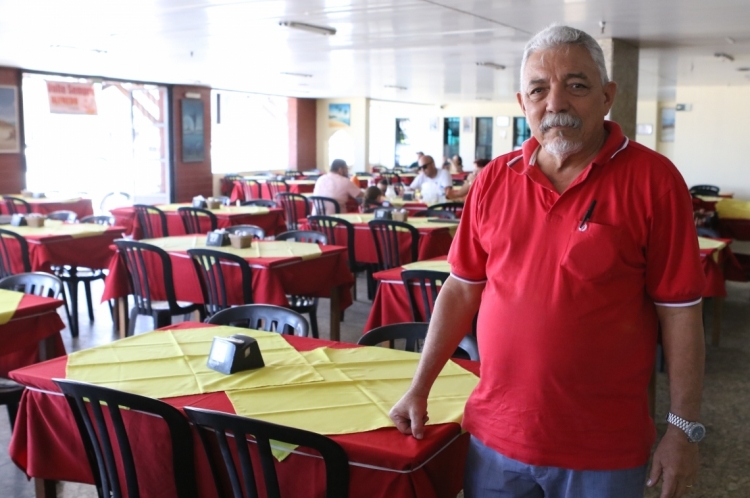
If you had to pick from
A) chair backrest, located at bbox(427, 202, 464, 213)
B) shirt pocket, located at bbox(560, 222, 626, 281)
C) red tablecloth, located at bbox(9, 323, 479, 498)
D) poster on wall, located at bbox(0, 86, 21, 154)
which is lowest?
red tablecloth, located at bbox(9, 323, 479, 498)

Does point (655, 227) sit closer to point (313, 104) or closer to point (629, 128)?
point (629, 128)

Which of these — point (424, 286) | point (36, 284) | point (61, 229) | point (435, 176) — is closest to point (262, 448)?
point (424, 286)

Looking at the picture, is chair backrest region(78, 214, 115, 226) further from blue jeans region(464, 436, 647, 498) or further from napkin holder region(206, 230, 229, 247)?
blue jeans region(464, 436, 647, 498)

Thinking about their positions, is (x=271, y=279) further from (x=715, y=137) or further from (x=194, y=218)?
(x=715, y=137)

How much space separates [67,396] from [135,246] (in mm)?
2675

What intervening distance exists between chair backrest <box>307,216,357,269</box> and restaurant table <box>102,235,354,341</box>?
3.74 ft

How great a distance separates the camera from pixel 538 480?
1.62 metres

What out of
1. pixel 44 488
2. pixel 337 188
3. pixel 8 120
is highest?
pixel 8 120

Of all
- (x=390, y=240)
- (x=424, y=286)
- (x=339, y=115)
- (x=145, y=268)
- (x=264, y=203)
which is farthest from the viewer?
(x=339, y=115)

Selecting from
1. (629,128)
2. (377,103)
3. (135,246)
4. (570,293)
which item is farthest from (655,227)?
(377,103)

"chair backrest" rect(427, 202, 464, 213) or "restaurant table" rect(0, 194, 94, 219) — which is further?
"restaurant table" rect(0, 194, 94, 219)

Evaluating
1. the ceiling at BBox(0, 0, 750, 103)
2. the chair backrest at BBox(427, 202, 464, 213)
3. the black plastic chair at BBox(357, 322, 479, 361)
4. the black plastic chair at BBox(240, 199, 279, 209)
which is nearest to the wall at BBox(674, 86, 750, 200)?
the ceiling at BBox(0, 0, 750, 103)

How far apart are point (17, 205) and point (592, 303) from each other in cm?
875

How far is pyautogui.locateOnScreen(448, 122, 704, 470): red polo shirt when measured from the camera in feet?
5.13
